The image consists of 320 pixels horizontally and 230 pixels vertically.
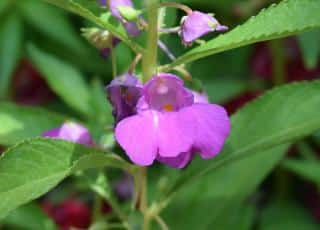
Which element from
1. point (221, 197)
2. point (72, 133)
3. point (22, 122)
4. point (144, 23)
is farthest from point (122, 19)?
point (221, 197)

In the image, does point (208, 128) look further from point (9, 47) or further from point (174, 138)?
point (9, 47)

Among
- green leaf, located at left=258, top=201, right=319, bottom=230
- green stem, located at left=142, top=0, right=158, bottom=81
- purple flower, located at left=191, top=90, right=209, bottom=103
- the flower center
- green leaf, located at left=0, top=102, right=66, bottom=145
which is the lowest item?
green leaf, located at left=258, top=201, right=319, bottom=230

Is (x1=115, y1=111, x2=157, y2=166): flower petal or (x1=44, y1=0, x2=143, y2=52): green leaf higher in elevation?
(x1=44, y1=0, x2=143, y2=52): green leaf

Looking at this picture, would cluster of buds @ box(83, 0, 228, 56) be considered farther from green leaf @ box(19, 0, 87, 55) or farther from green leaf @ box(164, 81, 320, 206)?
green leaf @ box(19, 0, 87, 55)

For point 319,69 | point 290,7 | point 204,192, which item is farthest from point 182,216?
point 319,69

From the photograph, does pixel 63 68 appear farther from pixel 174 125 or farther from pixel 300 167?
pixel 174 125

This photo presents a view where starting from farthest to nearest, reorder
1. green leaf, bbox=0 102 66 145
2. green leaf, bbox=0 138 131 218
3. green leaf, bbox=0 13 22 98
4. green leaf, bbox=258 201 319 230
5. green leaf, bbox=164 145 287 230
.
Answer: green leaf, bbox=0 13 22 98, green leaf, bbox=258 201 319 230, green leaf, bbox=164 145 287 230, green leaf, bbox=0 102 66 145, green leaf, bbox=0 138 131 218

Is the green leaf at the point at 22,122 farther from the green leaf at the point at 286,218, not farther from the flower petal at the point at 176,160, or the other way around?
the green leaf at the point at 286,218

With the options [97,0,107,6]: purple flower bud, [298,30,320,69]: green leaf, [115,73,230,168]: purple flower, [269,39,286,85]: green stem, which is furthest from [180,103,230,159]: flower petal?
[269,39,286,85]: green stem
